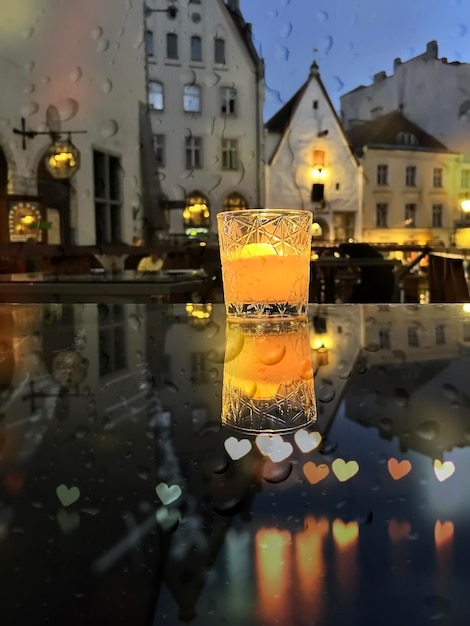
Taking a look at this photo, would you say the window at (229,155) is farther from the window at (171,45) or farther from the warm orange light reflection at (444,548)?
the warm orange light reflection at (444,548)

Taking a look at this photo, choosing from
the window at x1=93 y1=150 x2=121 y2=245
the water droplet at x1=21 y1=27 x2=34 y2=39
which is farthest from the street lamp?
the window at x1=93 y1=150 x2=121 y2=245

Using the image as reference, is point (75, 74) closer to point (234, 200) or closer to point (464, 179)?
point (234, 200)

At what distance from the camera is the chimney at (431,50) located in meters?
9.16

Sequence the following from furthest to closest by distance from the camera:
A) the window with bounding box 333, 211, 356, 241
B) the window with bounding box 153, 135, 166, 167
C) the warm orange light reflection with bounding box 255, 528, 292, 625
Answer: the window with bounding box 333, 211, 356, 241 → the window with bounding box 153, 135, 166, 167 → the warm orange light reflection with bounding box 255, 528, 292, 625

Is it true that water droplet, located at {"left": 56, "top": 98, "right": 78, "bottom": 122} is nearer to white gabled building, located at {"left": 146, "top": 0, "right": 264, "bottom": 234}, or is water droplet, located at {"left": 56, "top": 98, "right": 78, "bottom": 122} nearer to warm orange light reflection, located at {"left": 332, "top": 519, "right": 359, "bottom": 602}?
white gabled building, located at {"left": 146, "top": 0, "right": 264, "bottom": 234}

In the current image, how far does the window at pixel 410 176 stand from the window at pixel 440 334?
10.2m

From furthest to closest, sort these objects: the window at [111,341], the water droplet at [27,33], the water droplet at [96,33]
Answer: the water droplet at [96,33], the water droplet at [27,33], the window at [111,341]

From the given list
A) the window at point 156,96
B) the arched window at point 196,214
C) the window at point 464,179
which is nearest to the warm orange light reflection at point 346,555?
the arched window at point 196,214

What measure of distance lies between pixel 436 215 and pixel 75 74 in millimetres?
6748

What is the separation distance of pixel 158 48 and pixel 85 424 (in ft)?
29.3

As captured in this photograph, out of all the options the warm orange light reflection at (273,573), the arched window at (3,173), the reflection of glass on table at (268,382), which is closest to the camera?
the warm orange light reflection at (273,573)

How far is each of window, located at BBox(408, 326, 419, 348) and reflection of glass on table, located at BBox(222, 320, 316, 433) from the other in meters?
0.08

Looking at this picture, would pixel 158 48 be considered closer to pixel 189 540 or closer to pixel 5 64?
pixel 5 64

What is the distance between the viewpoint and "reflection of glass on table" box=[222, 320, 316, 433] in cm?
23
